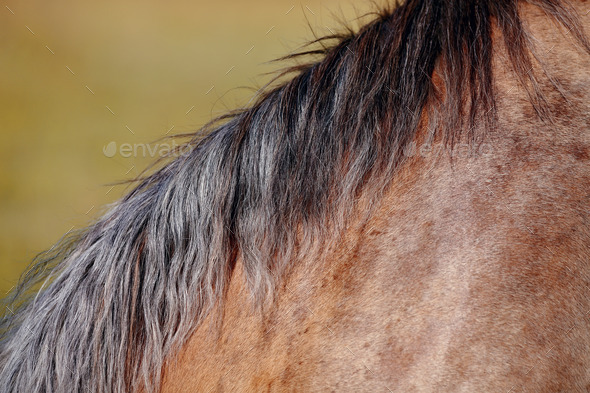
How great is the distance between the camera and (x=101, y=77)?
21.9 ft

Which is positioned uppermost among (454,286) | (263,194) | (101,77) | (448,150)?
(101,77)

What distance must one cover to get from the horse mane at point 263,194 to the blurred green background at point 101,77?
5.03 meters

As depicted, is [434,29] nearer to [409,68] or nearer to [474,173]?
[409,68]

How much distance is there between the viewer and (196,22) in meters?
6.80

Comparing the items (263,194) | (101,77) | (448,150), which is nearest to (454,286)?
(448,150)

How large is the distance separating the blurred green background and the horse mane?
5.03 meters

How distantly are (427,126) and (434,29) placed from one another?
0.24 meters

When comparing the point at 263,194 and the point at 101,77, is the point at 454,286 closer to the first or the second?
the point at 263,194

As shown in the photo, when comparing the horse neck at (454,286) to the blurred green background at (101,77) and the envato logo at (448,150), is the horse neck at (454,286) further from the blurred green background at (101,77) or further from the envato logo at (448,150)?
the blurred green background at (101,77)

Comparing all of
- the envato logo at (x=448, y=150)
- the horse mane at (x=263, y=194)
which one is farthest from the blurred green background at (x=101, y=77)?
the envato logo at (x=448, y=150)

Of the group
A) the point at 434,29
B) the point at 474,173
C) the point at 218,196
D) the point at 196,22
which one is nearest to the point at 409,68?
the point at 434,29

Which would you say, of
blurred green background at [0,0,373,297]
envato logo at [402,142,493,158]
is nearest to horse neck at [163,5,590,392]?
envato logo at [402,142,493,158]

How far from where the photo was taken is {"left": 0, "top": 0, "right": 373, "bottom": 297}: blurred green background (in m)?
6.20

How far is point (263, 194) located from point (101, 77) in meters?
6.29
